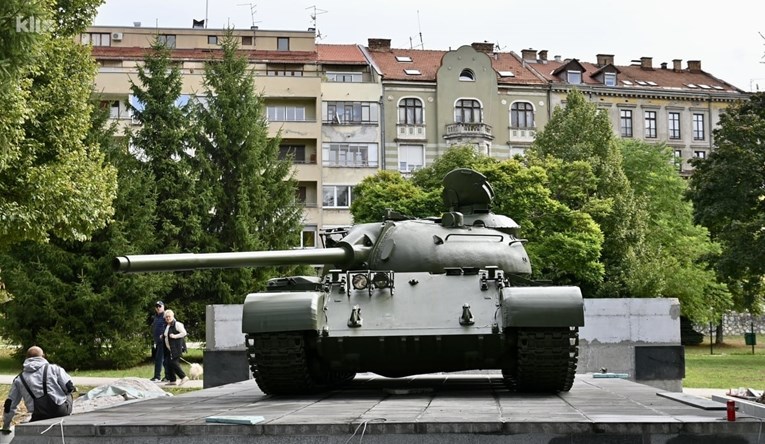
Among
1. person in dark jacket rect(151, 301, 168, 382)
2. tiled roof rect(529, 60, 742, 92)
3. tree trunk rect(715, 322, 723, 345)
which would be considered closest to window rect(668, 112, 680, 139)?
tiled roof rect(529, 60, 742, 92)

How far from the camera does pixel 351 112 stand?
191ft

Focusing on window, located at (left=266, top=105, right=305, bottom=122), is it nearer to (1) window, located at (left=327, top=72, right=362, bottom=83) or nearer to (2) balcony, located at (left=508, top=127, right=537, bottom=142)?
(1) window, located at (left=327, top=72, right=362, bottom=83)

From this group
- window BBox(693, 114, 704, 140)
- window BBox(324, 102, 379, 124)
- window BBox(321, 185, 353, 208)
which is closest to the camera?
window BBox(324, 102, 379, 124)

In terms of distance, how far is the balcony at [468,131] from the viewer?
59406mm

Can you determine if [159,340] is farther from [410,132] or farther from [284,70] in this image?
[284,70]

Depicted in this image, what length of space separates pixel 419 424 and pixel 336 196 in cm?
4906

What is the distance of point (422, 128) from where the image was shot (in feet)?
197

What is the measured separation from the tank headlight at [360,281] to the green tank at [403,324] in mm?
11

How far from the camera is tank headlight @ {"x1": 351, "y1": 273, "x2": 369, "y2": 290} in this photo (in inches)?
518

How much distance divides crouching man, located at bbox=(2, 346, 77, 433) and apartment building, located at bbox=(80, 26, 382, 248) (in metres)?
41.3

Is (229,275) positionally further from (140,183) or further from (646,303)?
(646,303)

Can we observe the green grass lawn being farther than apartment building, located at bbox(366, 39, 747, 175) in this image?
No

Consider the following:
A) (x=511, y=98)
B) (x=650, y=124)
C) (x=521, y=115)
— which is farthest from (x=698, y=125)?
(x=511, y=98)

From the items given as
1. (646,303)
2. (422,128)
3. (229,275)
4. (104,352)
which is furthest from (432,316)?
(422,128)
